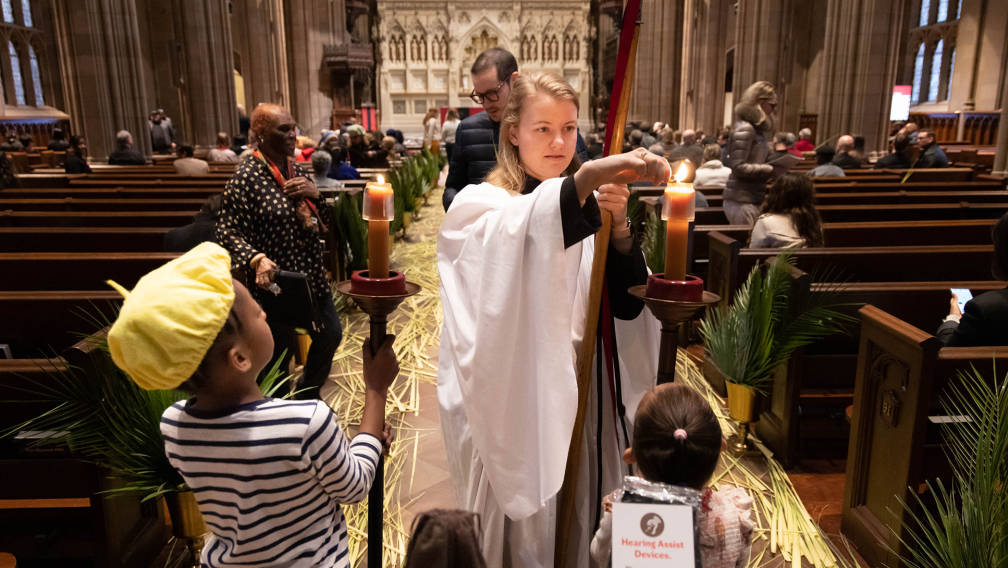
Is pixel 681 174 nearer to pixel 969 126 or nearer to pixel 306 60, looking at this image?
pixel 969 126

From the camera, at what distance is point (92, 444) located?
2246mm

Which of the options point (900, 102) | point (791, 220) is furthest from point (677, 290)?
point (900, 102)

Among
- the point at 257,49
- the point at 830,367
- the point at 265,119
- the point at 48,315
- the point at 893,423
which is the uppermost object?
the point at 257,49

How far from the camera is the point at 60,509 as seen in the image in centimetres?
256

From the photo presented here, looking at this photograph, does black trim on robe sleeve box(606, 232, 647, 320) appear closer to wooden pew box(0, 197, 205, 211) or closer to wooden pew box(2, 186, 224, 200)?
wooden pew box(0, 197, 205, 211)

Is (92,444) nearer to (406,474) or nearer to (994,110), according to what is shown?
(406,474)

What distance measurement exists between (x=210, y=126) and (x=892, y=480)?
14.6 metres

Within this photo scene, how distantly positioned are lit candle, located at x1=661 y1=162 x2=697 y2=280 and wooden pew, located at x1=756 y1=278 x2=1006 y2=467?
2.06 metres

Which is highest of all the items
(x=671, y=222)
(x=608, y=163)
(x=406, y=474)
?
(x=608, y=163)

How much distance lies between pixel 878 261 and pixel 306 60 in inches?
818

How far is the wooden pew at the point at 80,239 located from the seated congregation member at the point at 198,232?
2.10ft

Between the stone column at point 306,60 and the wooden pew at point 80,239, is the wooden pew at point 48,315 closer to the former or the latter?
the wooden pew at point 80,239

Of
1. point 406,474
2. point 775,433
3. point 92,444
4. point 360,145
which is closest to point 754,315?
point 775,433

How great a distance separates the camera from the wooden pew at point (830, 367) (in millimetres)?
3324
